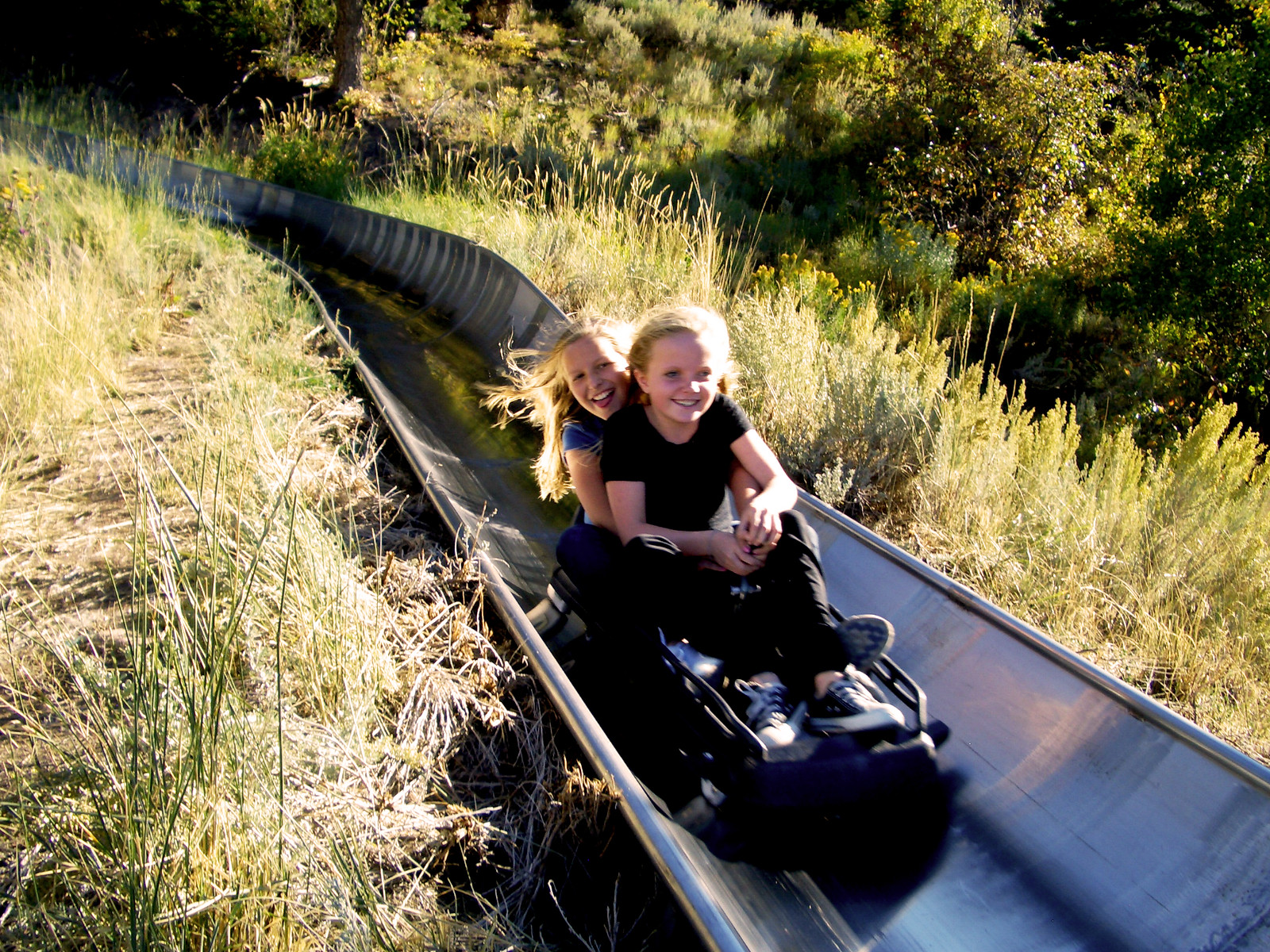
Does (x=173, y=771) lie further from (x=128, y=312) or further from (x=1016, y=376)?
(x=1016, y=376)

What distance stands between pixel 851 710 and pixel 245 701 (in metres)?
1.53

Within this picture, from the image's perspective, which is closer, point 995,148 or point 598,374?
point 598,374

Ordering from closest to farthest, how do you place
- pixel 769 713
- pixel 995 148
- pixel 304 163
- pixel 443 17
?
1. pixel 769 713
2. pixel 995 148
3. pixel 304 163
4. pixel 443 17

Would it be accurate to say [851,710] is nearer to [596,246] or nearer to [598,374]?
[598,374]

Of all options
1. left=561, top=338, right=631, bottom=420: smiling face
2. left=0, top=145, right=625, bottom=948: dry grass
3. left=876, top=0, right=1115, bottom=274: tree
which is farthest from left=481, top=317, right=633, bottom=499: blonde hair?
left=876, top=0, right=1115, bottom=274: tree

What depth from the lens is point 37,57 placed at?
18406mm

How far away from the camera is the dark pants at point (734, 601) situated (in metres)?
2.27

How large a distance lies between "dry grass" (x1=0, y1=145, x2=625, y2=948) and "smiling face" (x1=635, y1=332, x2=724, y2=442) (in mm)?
957

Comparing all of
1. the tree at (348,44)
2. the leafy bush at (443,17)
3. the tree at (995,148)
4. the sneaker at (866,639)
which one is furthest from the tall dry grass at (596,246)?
the leafy bush at (443,17)

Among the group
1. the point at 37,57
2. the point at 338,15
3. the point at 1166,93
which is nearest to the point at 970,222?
the point at 1166,93

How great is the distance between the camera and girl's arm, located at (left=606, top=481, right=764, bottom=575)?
2471 millimetres

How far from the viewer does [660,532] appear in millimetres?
2553

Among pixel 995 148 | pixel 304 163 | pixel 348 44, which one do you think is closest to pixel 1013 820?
pixel 995 148

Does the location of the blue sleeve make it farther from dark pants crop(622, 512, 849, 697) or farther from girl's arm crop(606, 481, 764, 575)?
dark pants crop(622, 512, 849, 697)
